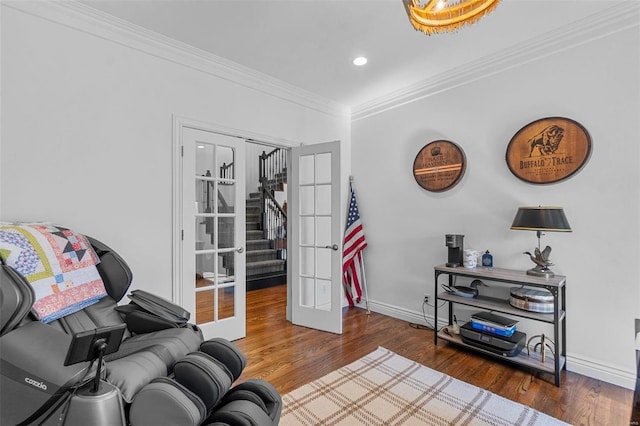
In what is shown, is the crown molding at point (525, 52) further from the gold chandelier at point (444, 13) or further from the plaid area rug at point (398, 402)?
the plaid area rug at point (398, 402)

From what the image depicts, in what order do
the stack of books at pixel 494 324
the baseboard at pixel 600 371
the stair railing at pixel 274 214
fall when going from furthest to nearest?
1. the stair railing at pixel 274 214
2. the stack of books at pixel 494 324
3. the baseboard at pixel 600 371

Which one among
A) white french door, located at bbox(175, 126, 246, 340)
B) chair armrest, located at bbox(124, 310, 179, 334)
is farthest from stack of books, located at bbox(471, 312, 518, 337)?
chair armrest, located at bbox(124, 310, 179, 334)

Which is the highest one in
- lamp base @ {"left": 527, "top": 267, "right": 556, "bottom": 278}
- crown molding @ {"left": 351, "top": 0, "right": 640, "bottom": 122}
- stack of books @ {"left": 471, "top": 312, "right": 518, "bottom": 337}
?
crown molding @ {"left": 351, "top": 0, "right": 640, "bottom": 122}

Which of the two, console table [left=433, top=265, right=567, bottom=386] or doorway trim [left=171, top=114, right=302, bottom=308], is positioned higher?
doorway trim [left=171, top=114, right=302, bottom=308]

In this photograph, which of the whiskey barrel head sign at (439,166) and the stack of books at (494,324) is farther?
the whiskey barrel head sign at (439,166)

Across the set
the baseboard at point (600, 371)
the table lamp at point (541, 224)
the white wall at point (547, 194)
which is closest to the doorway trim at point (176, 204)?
the white wall at point (547, 194)

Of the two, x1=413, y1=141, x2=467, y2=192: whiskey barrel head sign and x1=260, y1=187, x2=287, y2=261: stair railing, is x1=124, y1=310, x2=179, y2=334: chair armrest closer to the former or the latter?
x1=413, y1=141, x2=467, y2=192: whiskey barrel head sign

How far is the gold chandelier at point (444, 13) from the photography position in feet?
4.44

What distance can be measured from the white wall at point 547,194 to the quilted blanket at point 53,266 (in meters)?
3.05

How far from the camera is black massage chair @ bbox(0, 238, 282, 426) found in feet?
3.54

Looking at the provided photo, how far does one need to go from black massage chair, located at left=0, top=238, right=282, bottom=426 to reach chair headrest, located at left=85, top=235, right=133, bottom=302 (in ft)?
1.62

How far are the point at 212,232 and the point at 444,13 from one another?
255cm

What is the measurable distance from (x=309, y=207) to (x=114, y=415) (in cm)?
287

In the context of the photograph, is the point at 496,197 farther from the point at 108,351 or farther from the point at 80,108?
the point at 80,108
